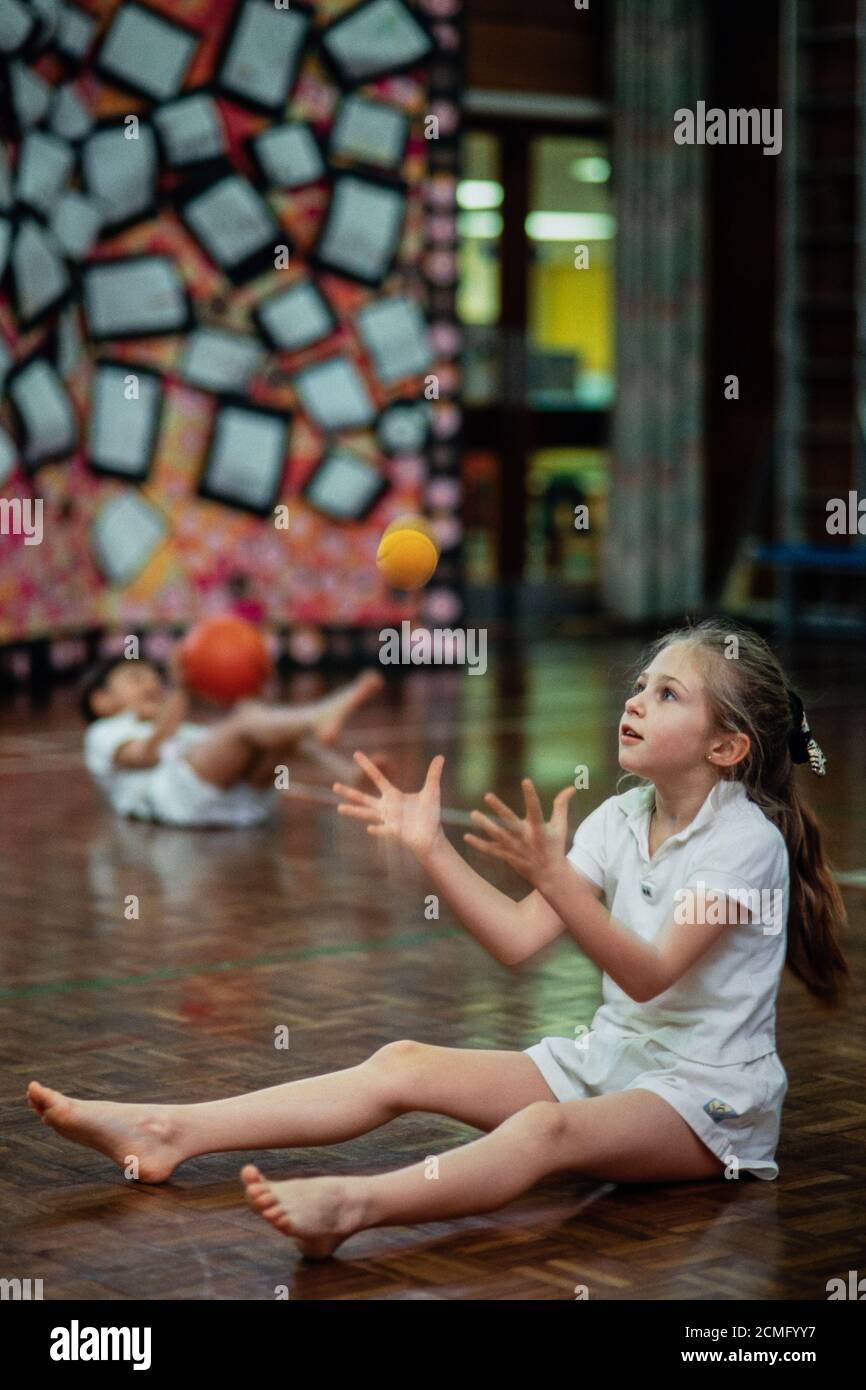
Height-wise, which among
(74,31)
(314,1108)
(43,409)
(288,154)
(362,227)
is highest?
(74,31)

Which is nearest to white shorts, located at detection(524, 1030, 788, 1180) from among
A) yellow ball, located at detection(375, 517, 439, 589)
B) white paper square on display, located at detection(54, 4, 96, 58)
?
yellow ball, located at detection(375, 517, 439, 589)

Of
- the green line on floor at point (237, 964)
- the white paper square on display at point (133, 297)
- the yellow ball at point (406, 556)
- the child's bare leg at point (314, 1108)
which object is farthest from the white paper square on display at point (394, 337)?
the child's bare leg at point (314, 1108)

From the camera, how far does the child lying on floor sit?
597 centimetres

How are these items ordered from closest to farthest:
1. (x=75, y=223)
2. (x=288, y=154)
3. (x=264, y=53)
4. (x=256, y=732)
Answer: (x=256, y=732) < (x=75, y=223) < (x=264, y=53) < (x=288, y=154)

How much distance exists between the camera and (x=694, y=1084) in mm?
2795

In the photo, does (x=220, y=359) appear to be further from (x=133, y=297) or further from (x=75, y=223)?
(x=75, y=223)

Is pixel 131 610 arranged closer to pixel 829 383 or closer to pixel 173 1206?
pixel 829 383

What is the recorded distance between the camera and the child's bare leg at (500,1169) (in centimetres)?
252

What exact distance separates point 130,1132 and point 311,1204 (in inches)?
17.3

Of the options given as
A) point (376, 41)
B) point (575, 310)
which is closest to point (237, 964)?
point (376, 41)

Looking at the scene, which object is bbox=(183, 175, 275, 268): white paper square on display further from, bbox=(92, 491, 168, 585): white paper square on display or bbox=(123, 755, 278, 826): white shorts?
bbox=(123, 755, 278, 826): white shorts

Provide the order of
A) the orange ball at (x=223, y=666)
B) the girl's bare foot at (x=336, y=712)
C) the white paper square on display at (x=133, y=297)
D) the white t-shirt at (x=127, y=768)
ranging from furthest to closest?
the white paper square on display at (x=133, y=297)
the white t-shirt at (x=127, y=768)
the orange ball at (x=223, y=666)
the girl's bare foot at (x=336, y=712)

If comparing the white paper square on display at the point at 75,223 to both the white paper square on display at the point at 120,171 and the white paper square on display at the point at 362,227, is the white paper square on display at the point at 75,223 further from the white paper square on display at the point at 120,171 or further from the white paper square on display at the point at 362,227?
the white paper square on display at the point at 362,227

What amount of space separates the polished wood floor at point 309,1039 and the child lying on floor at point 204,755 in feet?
0.31
